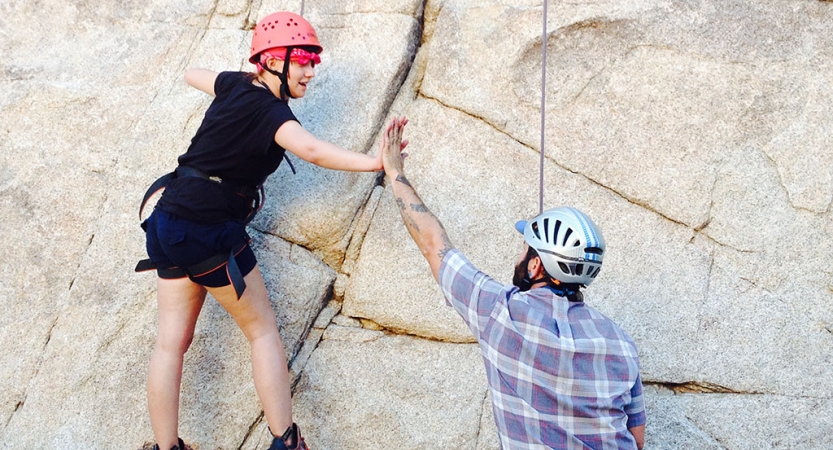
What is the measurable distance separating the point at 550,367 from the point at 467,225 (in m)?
1.93

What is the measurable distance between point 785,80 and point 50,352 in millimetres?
4567

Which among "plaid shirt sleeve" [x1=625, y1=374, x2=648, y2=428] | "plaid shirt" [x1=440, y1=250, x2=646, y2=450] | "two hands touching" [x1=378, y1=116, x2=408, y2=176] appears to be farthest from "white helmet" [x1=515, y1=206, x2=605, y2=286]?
"two hands touching" [x1=378, y1=116, x2=408, y2=176]

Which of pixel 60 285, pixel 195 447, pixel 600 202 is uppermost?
pixel 600 202

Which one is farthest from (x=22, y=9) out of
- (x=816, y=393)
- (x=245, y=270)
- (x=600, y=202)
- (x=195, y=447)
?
(x=816, y=393)

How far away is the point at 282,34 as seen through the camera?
413 cm

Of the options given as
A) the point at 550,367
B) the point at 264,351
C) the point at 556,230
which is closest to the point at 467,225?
the point at 264,351

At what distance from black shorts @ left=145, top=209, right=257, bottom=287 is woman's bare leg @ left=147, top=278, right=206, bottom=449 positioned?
10 centimetres

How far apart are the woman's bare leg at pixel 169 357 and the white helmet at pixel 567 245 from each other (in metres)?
1.83

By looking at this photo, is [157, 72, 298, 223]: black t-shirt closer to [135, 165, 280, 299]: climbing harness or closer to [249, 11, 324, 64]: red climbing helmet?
[135, 165, 280, 299]: climbing harness

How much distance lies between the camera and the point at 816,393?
4.61 metres

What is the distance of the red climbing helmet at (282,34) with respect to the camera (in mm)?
4129

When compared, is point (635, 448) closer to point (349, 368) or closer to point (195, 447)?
point (349, 368)

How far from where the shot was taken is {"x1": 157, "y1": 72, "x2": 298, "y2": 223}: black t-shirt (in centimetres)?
401

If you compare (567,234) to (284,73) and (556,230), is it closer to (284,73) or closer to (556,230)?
(556,230)
